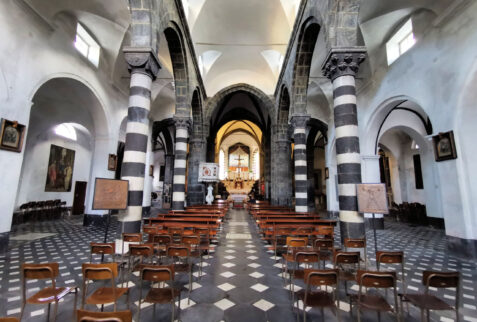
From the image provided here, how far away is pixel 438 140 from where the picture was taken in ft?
22.7

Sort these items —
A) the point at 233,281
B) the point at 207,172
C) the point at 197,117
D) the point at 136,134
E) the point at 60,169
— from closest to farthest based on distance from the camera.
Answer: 1. the point at 233,281
2. the point at 136,134
3. the point at 207,172
4. the point at 60,169
5. the point at 197,117

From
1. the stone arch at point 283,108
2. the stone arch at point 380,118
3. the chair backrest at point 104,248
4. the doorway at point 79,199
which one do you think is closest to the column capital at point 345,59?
the stone arch at point 380,118

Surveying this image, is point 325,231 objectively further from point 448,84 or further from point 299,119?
point 299,119

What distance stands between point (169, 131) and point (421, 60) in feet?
57.1

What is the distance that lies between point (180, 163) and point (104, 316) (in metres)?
9.76

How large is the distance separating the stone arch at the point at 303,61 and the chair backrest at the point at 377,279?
8278mm

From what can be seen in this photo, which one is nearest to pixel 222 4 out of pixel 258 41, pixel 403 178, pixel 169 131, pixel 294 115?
pixel 258 41

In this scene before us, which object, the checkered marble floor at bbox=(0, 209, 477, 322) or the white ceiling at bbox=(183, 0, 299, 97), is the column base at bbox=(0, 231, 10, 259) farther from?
the white ceiling at bbox=(183, 0, 299, 97)

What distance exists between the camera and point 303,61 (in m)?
9.97

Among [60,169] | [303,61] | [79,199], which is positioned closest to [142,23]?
[303,61]

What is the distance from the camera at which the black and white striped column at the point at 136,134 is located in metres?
5.84

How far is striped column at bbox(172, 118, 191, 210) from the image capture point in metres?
10.6

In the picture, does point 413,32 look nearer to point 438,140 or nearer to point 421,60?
point 421,60

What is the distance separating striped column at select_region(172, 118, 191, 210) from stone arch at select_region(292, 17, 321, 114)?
5.29 m
